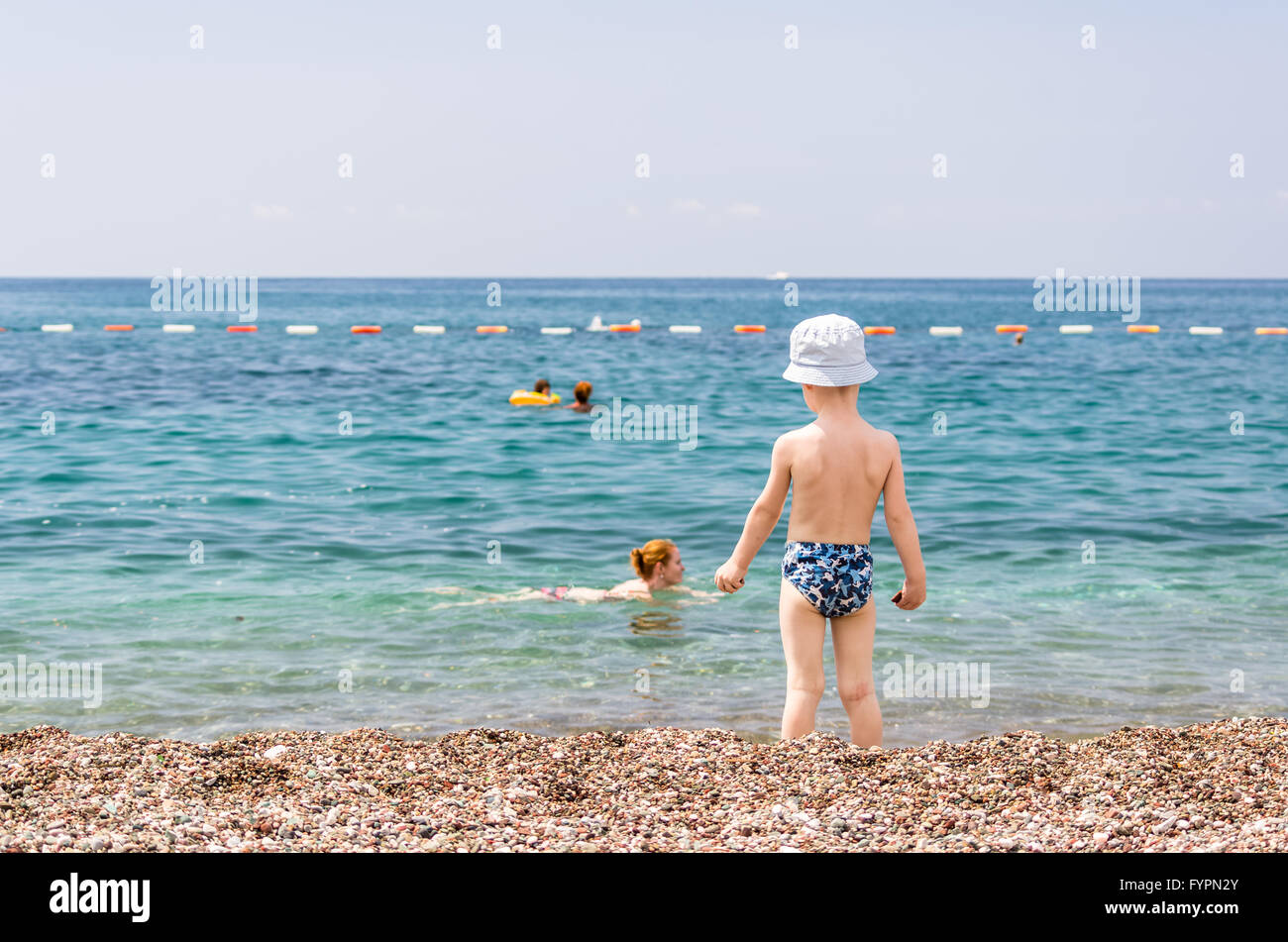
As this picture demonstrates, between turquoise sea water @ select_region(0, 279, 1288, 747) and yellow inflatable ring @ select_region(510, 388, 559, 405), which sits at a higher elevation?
yellow inflatable ring @ select_region(510, 388, 559, 405)

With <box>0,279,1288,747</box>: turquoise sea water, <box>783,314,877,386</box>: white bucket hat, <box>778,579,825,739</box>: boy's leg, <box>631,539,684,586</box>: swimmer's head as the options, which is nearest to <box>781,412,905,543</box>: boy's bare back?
<box>783,314,877,386</box>: white bucket hat

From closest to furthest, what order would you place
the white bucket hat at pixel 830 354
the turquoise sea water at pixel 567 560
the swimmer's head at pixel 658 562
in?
the white bucket hat at pixel 830 354
the turquoise sea water at pixel 567 560
the swimmer's head at pixel 658 562

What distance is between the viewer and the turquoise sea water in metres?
7.42

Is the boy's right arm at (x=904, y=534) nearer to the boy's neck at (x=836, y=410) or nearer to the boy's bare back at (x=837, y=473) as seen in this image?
the boy's bare back at (x=837, y=473)

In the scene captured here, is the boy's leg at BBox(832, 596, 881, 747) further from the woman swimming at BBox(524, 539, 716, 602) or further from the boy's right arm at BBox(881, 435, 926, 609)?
the woman swimming at BBox(524, 539, 716, 602)

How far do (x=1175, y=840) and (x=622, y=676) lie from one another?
4.36 m

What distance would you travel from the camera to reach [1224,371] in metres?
32.1

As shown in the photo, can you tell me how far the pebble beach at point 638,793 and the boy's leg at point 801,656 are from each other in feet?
0.37

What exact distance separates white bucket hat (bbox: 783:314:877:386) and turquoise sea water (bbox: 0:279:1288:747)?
2671 millimetres

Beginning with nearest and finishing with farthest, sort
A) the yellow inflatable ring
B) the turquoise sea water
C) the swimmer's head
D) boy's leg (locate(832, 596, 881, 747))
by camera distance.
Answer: boy's leg (locate(832, 596, 881, 747)), the turquoise sea water, the swimmer's head, the yellow inflatable ring

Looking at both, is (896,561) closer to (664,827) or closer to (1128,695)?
(1128,695)

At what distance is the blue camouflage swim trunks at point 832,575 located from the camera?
5062 mm

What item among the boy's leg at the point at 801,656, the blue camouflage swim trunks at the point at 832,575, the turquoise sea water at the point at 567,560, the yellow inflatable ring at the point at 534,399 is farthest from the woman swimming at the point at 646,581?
the yellow inflatable ring at the point at 534,399

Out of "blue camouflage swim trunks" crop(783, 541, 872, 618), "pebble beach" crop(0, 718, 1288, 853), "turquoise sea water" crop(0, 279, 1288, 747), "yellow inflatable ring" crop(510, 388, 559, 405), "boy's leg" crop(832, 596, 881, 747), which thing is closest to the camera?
"pebble beach" crop(0, 718, 1288, 853)
